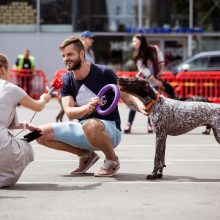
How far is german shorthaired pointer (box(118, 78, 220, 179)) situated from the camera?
386 inches

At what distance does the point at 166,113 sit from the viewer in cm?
986

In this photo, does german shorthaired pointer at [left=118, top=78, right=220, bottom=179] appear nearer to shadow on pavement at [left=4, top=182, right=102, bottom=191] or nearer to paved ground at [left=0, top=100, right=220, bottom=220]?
paved ground at [left=0, top=100, right=220, bottom=220]

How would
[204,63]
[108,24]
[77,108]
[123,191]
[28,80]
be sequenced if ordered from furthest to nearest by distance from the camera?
[108,24]
[204,63]
[28,80]
[77,108]
[123,191]

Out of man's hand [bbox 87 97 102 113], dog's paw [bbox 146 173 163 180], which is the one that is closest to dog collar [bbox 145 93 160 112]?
man's hand [bbox 87 97 102 113]

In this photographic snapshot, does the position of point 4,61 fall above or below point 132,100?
above

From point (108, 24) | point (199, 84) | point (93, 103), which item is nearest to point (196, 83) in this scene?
point (199, 84)

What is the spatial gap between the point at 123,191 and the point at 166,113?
3.92 ft

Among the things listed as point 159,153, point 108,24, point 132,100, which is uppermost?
point 132,100

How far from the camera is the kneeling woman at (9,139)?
9070 millimetres

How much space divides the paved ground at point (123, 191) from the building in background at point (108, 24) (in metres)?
23.5

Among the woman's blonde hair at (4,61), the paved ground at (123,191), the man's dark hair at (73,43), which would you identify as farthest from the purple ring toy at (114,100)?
the woman's blonde hair at (4,61)

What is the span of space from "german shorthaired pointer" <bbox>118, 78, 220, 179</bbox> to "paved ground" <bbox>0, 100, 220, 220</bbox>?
0.51 m

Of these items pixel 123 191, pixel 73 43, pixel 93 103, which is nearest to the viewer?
pixel 123 191

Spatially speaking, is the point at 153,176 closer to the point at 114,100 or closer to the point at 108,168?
the point at 108,168
